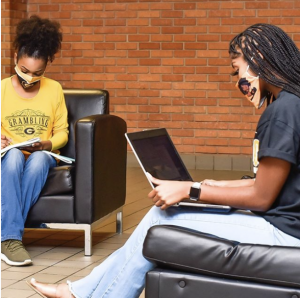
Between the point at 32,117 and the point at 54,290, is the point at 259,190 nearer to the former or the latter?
the point at 54,290

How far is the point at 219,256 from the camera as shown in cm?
194

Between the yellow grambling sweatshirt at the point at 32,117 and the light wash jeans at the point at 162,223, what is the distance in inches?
59.2

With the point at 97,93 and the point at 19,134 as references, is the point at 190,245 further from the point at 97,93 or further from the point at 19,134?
the point at 97,93

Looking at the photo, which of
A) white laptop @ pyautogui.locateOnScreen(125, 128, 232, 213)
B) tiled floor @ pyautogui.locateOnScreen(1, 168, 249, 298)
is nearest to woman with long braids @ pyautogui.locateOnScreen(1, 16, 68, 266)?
tiled floor @ pyautogui.locateOnScreen(1, 168, 249, 298)

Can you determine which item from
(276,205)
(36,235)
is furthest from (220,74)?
(276,205)

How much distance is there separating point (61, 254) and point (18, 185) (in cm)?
43

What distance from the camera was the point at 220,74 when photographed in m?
6.37

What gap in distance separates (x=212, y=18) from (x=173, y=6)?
0.39 meters

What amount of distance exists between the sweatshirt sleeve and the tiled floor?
536 mm

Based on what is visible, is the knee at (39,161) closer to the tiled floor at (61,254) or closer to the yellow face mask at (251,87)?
the tiled floor at (61,254)

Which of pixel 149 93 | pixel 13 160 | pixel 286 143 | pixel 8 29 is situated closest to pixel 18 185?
pixel 13 160

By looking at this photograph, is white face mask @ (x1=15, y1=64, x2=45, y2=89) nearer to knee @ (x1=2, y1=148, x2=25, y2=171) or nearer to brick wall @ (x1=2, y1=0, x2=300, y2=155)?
knee @ (x1=2, y1=148, x2=25, y2=171)

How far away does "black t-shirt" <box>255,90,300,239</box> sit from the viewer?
1.86 m

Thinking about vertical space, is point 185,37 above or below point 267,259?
above
